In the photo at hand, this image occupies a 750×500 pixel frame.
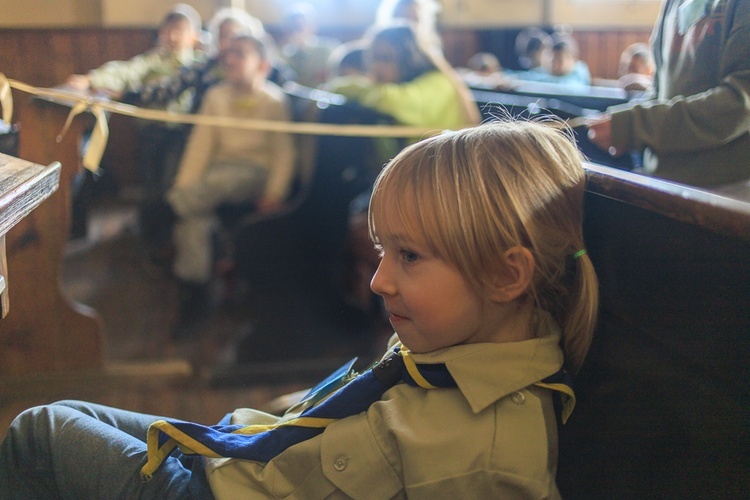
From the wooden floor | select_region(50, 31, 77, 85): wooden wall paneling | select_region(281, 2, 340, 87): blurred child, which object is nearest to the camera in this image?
select_region(50, 31, 77, 85): wooden wall paneling

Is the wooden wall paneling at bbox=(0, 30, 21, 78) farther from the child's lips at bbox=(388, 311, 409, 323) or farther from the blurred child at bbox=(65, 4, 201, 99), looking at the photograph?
the blurred child at bbox=(65, 4, 201, 99)

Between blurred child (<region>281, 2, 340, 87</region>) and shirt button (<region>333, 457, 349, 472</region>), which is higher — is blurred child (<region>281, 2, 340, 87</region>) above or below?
above

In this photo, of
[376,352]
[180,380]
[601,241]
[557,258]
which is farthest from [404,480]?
[376,352]

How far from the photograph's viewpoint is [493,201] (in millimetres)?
869

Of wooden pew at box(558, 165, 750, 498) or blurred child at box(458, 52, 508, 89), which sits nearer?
wooden pew at box(558, 165, 750, 498)

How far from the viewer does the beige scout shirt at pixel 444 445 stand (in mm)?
817

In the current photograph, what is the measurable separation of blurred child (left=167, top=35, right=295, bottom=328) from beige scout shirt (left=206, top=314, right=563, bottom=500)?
93.7 inches

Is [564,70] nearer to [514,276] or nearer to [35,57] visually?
[35,57]

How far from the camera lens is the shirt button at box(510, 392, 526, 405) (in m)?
0.87

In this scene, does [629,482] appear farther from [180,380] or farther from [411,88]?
[411,88]

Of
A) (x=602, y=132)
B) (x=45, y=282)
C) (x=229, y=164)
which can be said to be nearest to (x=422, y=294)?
(x=602, y=132)

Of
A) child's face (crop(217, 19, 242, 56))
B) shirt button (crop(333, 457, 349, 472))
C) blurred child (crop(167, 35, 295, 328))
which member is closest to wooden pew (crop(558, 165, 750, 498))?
shirt button (crop(333, 457, 349, 472))

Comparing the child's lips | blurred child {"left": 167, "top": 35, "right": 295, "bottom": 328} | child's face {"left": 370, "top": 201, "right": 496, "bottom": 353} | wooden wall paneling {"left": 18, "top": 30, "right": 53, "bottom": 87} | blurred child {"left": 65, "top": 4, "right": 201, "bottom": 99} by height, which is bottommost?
blurred child {"left": 167, "top": 35, "right": 295, "bottom": 328}

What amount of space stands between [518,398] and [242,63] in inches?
109
